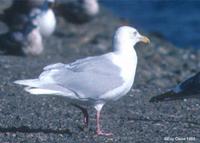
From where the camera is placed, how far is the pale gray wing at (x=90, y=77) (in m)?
9.83

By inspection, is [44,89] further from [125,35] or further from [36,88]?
[125,35]

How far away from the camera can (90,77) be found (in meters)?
9.96

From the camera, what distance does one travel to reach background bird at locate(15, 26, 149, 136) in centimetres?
976

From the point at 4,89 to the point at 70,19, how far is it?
10.5 m

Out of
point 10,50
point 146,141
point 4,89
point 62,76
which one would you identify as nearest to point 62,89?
point 62,76

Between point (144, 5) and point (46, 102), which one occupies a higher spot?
point (144, 5)

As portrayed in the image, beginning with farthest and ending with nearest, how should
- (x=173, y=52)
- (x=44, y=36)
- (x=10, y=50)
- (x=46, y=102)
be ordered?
(x=173, y=52) < (x=44, y=36) < (x=10, y=50) < (x=46, y=102)

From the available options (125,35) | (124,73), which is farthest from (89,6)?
(124,73)

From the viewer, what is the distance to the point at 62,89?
971 centimetres

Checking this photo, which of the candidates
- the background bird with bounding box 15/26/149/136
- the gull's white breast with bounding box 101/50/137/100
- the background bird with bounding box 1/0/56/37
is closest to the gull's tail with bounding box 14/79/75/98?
the background bird with bounding box 15/26/149/136

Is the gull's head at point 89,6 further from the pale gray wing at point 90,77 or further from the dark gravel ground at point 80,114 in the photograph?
the pale gray wing at point 90,77

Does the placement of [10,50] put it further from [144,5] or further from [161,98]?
[144,5]

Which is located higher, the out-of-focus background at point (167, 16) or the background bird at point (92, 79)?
the out-of-focus background at point (167, 16)

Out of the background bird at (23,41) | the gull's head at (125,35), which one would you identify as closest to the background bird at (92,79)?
the gull's head at (125,35)
